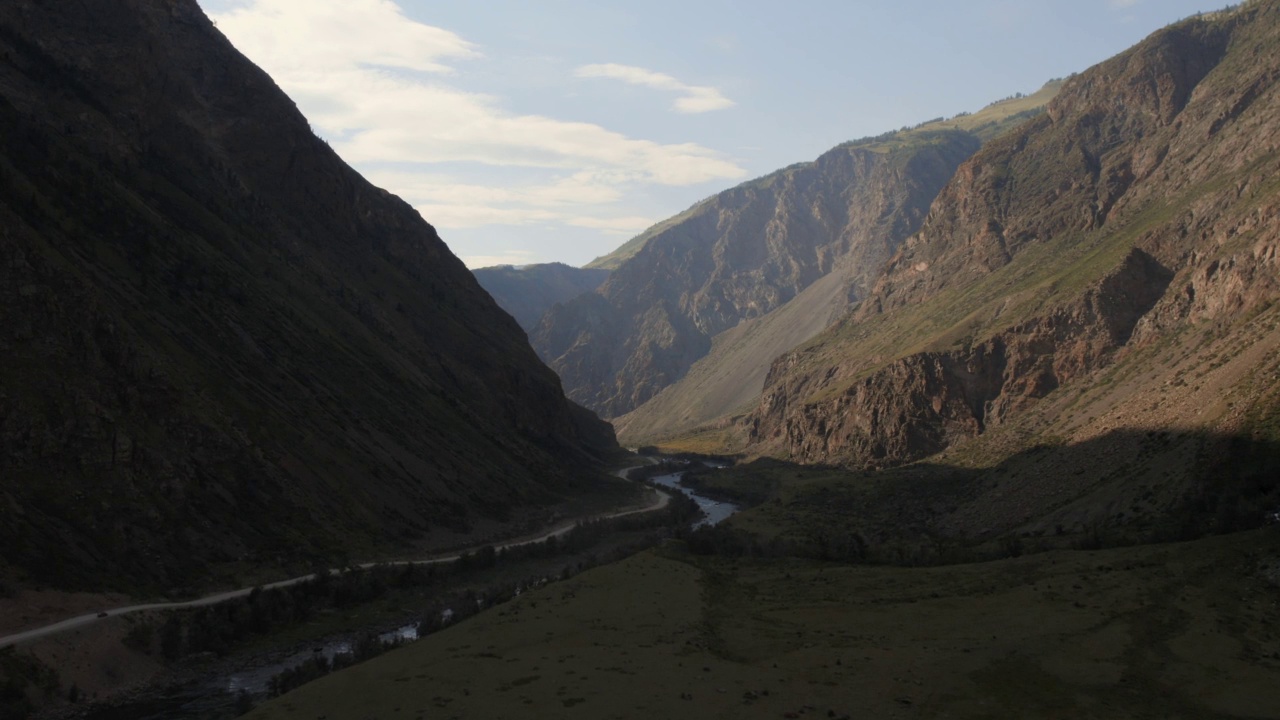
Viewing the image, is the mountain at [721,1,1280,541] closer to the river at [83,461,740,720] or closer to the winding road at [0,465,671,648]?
the winding road at [0,465,671,648]

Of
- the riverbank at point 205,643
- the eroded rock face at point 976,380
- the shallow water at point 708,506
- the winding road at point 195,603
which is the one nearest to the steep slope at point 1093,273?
the eroded rock face at point 976,380

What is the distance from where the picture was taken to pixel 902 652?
35.1m

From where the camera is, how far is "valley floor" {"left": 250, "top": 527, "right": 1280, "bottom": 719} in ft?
93.7

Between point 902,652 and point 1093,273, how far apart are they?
312 feet

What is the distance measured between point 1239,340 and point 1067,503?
20.2 meters

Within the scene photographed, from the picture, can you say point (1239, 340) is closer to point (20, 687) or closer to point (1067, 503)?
point (1067, 503)

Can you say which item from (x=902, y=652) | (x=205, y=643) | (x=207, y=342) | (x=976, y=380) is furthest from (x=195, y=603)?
(x=976, y=380)

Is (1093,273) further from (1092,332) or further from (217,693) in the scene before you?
(217,693)

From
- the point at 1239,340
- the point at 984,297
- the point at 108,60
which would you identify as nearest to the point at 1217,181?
the point at 984,297

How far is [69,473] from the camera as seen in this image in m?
55.4

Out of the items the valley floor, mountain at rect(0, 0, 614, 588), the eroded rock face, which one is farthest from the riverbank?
the eroded rock face

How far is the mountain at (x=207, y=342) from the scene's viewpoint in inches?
2265

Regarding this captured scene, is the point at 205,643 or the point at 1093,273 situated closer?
the point at 205,643

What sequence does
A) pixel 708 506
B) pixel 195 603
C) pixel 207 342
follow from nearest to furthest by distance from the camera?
pixel 195 603 < pixel 207 342 < pixel 708 506
